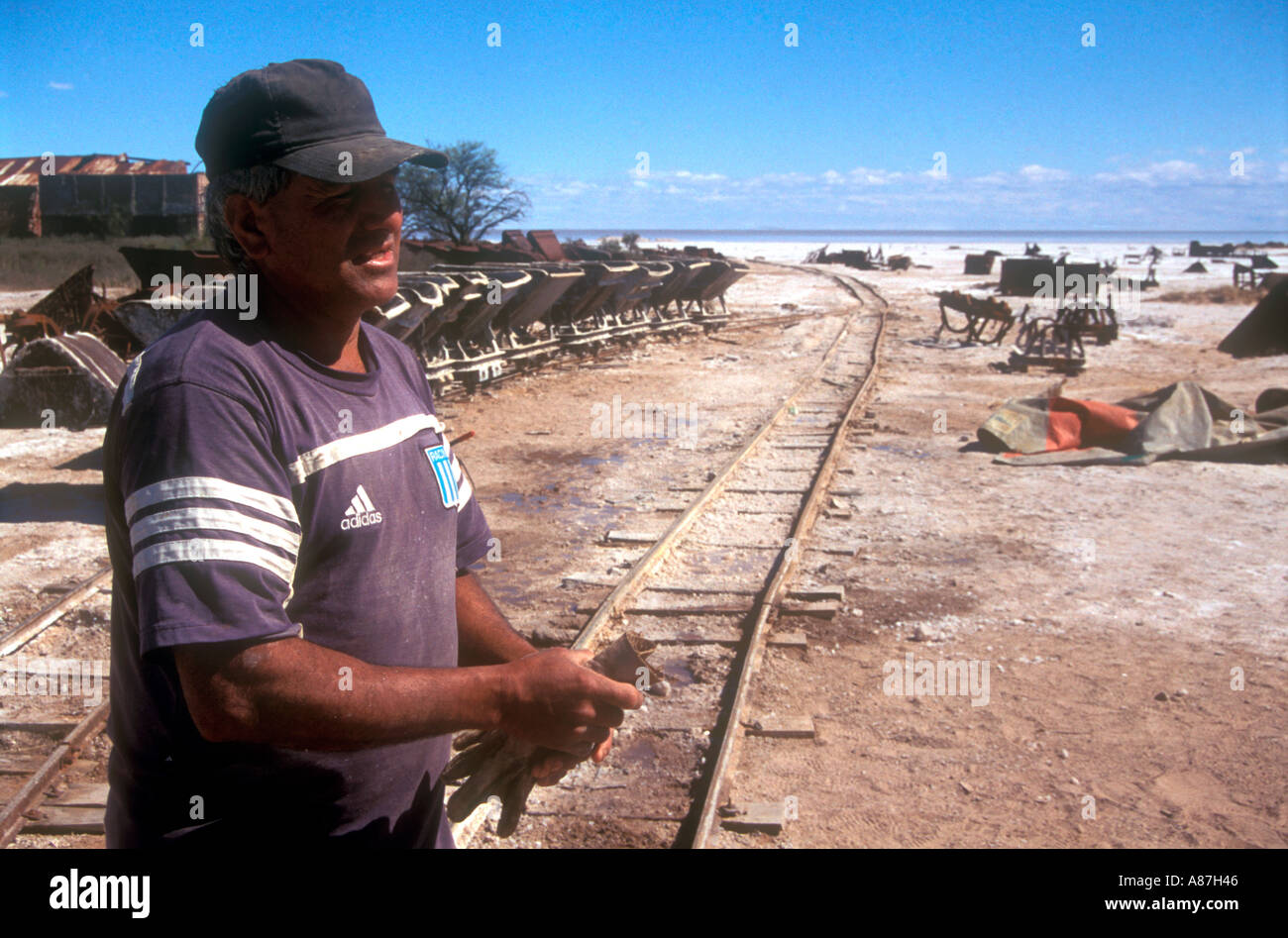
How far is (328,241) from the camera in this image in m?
1.63

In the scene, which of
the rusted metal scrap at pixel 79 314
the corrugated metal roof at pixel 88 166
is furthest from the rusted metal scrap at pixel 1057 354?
the corrugated metal roof at pixel 88 166

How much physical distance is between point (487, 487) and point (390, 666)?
322 inches

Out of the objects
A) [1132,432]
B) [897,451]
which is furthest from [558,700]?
[1132,432]

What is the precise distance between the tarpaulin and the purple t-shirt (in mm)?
9973

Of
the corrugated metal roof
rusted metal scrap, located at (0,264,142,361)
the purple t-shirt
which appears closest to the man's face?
the purple t-shirt

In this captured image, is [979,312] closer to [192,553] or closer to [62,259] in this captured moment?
[192,553]

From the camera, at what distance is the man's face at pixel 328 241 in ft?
5.25

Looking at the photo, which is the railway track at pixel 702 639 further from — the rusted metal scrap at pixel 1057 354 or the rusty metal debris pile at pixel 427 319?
the rusted metal scrap at pixel 1057 354

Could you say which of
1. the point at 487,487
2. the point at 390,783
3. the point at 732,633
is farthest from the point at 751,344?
the point at 390,783

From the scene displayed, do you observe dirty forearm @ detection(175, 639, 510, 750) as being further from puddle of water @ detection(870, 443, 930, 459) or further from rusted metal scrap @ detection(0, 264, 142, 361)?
rusted metal scrap @ detection(0, 264, 142, 361)

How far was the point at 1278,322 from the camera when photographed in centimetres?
2036

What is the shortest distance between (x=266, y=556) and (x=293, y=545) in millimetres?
60

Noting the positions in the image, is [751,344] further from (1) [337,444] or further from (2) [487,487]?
(1) [337,444]

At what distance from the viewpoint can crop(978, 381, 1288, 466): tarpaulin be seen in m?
11.0
